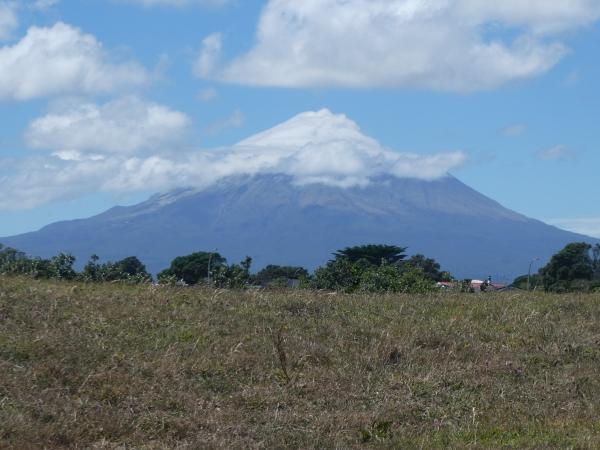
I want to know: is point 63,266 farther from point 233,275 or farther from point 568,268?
point 568,268

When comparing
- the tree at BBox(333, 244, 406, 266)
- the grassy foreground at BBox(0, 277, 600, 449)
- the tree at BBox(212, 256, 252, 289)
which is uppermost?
the tree at BBox(333, 244, 406, 266)

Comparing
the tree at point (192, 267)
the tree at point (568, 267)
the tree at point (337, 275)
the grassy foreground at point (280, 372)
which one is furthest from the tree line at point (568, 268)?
the grassy foreground at point (280, 372)

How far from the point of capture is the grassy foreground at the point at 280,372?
773cm

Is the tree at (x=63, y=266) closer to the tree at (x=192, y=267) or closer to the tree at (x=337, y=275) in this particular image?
the tree at (x=337, y=275)

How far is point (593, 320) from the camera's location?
12.8 metres

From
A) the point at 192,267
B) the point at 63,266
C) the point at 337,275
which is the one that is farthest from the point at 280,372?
the point at 192,267

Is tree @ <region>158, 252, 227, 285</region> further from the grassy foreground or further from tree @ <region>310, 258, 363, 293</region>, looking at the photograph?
the grassy foreground

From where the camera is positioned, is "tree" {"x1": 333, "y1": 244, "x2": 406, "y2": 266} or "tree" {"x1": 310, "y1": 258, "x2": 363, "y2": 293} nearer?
"tree" {"x1": 310, "y1": 258, "x2": 363, "y2": 293}

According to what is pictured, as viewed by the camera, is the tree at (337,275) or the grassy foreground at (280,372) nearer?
the grassy foreground at (280,372)

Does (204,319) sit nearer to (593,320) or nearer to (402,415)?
(402,415)

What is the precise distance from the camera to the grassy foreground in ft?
25.3

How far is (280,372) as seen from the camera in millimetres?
9422

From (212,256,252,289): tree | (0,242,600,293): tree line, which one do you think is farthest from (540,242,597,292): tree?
(212,256,252,289): tree

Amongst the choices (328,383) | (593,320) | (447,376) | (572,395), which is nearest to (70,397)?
(328,383)
